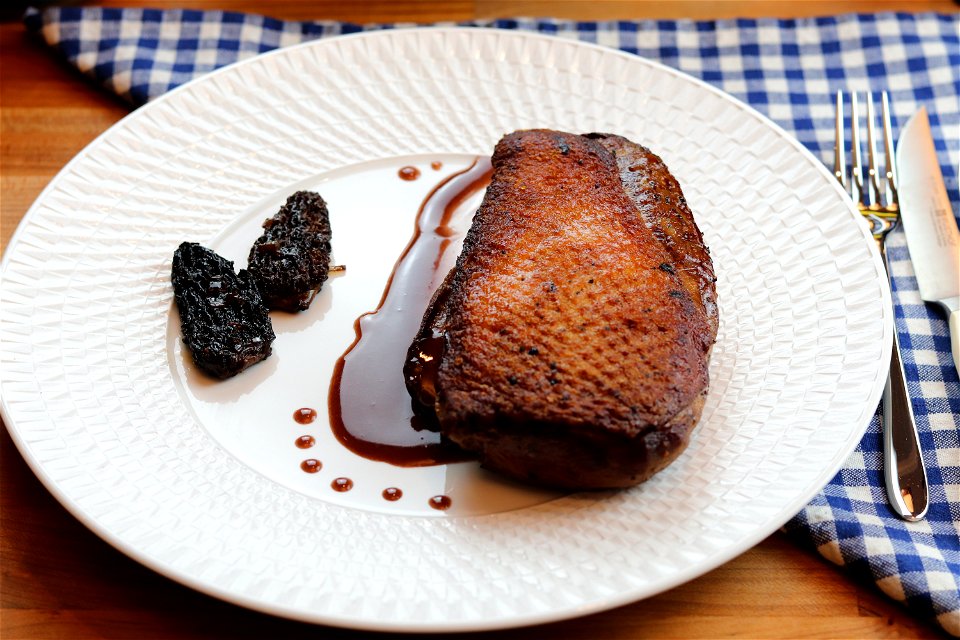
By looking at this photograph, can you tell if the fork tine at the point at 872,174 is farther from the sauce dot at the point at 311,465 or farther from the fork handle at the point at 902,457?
the sauce dot at the point at 311,465

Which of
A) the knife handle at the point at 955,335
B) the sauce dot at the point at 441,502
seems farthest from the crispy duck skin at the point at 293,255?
the knife handle at the point at 955,335

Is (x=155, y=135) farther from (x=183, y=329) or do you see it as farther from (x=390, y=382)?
(x=390, y=382)

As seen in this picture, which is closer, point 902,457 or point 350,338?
point 902,457

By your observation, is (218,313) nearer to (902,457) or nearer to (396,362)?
(396,362)

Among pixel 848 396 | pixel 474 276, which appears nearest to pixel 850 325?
pixel 848 396

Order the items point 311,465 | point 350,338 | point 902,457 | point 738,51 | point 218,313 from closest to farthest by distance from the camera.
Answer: point 311,465
point 902,457
point 218,313
point 350,338
point 738,51

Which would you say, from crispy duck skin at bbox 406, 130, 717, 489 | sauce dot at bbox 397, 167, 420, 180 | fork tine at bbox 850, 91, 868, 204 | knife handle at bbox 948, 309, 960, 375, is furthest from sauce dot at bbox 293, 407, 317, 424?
fork tine at bbox 850, 91, 868, 204

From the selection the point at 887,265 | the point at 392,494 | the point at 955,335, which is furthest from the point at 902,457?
the point at 392,494
